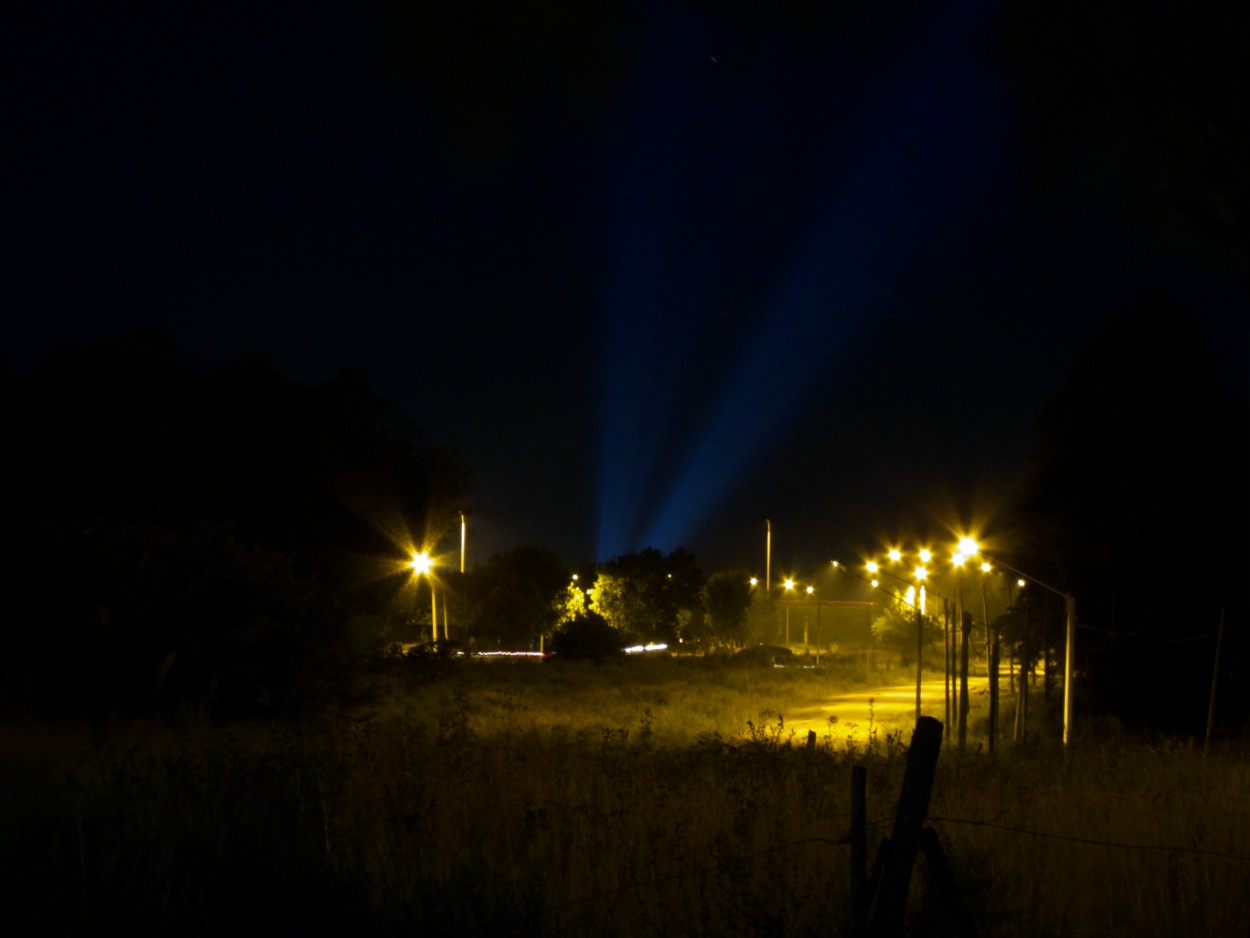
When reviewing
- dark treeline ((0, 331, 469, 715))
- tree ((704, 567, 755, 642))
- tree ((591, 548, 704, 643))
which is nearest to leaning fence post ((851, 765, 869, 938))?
dark treeline ((0, 331, 469, 715))

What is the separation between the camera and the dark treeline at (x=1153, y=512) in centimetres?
2577

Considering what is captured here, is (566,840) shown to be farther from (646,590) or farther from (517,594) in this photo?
(646,590)

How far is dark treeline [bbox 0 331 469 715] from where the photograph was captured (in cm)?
1862

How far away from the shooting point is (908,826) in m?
5.59

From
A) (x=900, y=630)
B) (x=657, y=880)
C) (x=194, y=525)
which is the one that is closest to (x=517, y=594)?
(x=900, y=630)

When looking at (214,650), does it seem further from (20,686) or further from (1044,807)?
(1044,807)

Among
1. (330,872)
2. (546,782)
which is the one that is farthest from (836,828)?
(330,872)

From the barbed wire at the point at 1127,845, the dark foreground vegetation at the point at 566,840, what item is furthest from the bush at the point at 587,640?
the barbed wire at the point at 1127,845

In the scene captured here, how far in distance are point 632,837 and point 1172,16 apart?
7.48 metres

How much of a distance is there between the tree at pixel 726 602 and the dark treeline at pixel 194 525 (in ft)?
110

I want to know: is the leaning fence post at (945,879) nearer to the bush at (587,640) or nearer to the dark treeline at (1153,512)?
the dark treeline at (1153,512)

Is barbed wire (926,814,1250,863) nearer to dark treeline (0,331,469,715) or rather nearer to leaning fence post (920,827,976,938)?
leaning fence post (920,827,976,938)

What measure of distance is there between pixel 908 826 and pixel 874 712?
2576 cm

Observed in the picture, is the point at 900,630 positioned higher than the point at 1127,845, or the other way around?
the point at 1127,845
